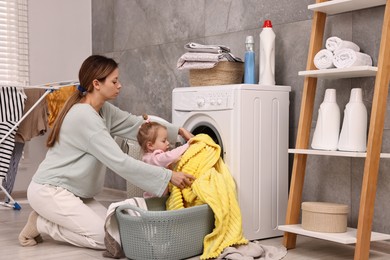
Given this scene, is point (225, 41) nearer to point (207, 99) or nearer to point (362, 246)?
point (207, 99)

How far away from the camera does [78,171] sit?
258 cm

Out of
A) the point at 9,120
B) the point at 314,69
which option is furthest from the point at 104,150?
the point at 9,120

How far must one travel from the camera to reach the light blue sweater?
2.42 meters

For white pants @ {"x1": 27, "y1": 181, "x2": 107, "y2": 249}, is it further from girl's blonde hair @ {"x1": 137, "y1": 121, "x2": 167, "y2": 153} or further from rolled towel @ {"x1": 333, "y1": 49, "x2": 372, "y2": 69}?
rolled towel @ {"x1": 333, "y1": 49, "x2": 372, "y2": 69}

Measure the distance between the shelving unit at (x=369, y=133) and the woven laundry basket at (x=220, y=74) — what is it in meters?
0.47

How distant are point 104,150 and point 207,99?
25.5 inches

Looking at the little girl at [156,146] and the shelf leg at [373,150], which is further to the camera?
the little girl at [156,146]

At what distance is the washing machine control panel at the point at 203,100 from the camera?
2.69 meters

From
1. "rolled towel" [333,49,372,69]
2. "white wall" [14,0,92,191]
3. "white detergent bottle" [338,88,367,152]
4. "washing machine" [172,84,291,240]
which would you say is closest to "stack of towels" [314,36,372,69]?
"rolled towel" [333,49,372,69]

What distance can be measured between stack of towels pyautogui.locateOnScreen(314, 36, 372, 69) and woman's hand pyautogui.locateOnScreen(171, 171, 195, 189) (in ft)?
2.70

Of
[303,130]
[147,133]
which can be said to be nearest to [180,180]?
[147,133]

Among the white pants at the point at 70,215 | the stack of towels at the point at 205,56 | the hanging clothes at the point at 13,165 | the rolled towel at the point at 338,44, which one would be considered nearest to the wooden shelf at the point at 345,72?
the rolled towel at the point at 338,44

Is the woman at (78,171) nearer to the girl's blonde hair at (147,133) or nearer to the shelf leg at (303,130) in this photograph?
the girl's blonde hair at (147,133)

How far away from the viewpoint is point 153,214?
226 centimetres
